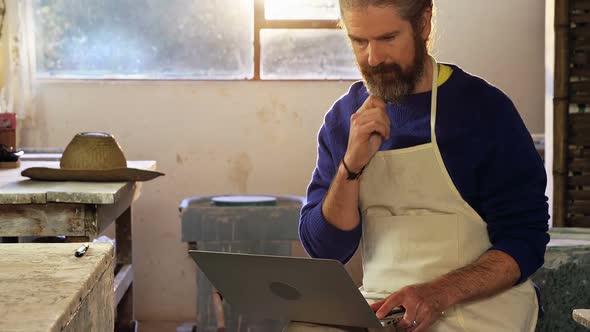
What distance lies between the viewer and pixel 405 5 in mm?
2477

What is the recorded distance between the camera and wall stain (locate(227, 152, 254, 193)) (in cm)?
534

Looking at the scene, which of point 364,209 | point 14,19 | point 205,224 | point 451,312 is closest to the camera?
point 451,312

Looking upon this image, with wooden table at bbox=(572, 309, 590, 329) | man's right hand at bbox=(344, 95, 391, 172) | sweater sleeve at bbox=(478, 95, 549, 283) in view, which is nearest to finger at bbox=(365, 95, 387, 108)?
man's right hand at bbox=(344, 95, 391, 172)

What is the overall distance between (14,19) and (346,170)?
10.7ft

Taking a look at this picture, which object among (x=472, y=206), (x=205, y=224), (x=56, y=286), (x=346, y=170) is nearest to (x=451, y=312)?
(x=472, y=206)

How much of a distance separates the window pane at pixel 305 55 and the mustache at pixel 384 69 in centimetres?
290

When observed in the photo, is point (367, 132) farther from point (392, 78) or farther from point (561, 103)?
point (561, 103)

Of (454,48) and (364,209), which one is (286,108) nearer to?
(454,48)

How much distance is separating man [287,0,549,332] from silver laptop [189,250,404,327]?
→ 95 millimetres

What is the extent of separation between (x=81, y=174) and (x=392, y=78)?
5.14 ft

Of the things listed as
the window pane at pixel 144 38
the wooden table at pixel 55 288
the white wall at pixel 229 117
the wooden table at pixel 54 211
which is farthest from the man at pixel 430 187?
the window pane at pixel 144 38

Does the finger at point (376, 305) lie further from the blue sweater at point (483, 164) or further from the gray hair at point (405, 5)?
the gray hair at point (405, 5)

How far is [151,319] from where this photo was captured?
5.41 metres

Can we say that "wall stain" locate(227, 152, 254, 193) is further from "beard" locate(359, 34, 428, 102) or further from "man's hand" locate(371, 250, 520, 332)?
"man's hand" locate(371, 250, 520, 332)
